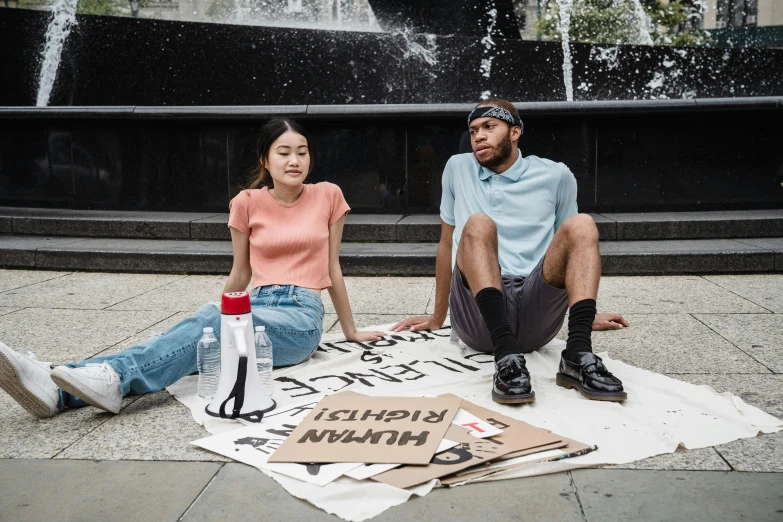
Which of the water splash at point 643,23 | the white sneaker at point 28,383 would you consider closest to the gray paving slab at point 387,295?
the white sneaker at point 28,383

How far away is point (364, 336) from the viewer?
12.7 feet

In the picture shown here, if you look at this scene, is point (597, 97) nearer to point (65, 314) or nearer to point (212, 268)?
point (212, 268)

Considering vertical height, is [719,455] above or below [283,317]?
below

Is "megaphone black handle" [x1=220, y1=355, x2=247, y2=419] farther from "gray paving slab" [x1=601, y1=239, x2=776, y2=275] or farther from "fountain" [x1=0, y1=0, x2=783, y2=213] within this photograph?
"fountain" [x1=0, y1=0, x2=783, y2=213]

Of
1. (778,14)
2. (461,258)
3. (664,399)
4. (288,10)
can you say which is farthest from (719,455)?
(778,14)

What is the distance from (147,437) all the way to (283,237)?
47.9 inches

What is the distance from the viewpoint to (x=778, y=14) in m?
28.3

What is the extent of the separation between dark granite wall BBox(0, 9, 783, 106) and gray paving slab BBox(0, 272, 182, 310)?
3.70 m

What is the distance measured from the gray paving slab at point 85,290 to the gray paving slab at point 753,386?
3878 millimetres

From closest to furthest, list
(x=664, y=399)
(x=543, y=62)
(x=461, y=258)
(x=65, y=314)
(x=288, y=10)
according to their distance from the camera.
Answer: (x=664, y=399), (x=461, y=258), (x=65, y=314), (x=543, y=62), (x=288, y=10)

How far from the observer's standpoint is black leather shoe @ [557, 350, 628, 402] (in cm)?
296

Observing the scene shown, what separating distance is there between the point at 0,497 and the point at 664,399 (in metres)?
2.44

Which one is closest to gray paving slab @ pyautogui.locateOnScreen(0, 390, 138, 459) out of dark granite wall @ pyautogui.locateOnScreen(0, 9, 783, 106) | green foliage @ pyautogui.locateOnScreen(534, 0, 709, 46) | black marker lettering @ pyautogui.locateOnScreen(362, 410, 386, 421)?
black marker lettering @ pyautogui.locateOnScreen(362, 410, 386, 421)

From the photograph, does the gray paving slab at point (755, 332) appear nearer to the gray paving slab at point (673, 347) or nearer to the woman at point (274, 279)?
the gray paving slab at point (673, 347)
